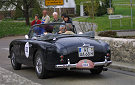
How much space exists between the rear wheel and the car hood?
22.8 inches

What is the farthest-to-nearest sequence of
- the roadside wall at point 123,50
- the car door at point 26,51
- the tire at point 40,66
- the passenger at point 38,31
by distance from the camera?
1. the roadside wall at point 123,50
2. the passenger at point 38,31
3. the car door at point 26,51
4. the tire at point 40,66

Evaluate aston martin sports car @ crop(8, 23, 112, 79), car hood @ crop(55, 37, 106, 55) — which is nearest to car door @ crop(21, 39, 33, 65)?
aston martin sports car @ crop(8, 23, 112, 79)

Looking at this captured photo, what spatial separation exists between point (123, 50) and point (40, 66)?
11.5 ft

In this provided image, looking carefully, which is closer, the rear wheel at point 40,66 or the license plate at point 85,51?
the license plate at point 85,51

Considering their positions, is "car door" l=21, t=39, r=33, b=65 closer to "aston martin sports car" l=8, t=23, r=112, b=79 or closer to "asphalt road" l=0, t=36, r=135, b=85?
"aston martin sports car" l=8, t=23, r=112, b=79

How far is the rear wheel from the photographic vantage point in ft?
33.9

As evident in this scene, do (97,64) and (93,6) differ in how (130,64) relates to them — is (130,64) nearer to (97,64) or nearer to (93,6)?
(97,64)

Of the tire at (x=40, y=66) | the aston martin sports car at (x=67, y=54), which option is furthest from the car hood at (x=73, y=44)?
the tire at (x=40, y=66)

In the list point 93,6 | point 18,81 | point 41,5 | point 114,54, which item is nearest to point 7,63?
point 114,54

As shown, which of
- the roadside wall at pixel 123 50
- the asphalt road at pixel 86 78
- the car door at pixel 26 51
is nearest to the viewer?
the asphalt road at pixel 86 78

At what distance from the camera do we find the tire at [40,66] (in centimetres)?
1034

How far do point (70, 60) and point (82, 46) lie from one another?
18.3 inches

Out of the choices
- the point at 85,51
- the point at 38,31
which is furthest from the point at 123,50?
the point at 85,51

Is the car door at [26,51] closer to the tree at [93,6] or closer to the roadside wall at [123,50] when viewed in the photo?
Answer: the roadside wall at [123,50]
